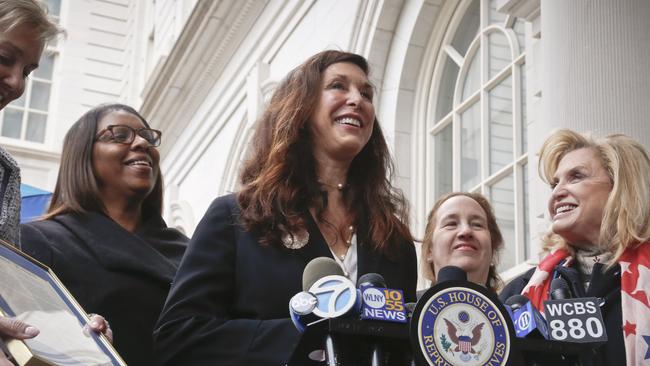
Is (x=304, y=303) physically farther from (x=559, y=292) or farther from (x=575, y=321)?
(x=559, y=292)

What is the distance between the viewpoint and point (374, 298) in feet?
7.48

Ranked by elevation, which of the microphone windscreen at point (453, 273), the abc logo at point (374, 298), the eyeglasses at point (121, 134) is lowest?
the abc logo at point (374, 298)

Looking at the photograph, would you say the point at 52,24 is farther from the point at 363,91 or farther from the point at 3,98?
the point at 363,91

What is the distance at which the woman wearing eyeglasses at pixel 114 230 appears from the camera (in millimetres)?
3637

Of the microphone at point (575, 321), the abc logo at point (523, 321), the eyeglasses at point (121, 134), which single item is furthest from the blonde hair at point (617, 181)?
the eyeglasses at point (121, 134)

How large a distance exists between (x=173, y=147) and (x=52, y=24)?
13689mm

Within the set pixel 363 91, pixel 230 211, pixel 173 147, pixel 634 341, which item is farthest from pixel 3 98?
pixel 173 147

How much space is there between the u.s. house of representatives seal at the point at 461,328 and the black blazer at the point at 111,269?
5.15 ft

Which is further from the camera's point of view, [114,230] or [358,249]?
[114,230]

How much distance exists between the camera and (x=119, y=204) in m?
4.19

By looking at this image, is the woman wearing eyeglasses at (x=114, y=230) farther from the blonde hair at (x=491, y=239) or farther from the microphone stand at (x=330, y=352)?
the microphone stand at (x=330, y=352)

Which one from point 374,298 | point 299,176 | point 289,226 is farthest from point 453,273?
point 299,176

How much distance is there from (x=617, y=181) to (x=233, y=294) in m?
1.61

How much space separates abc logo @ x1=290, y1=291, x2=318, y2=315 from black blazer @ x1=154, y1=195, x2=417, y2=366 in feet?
1.65
